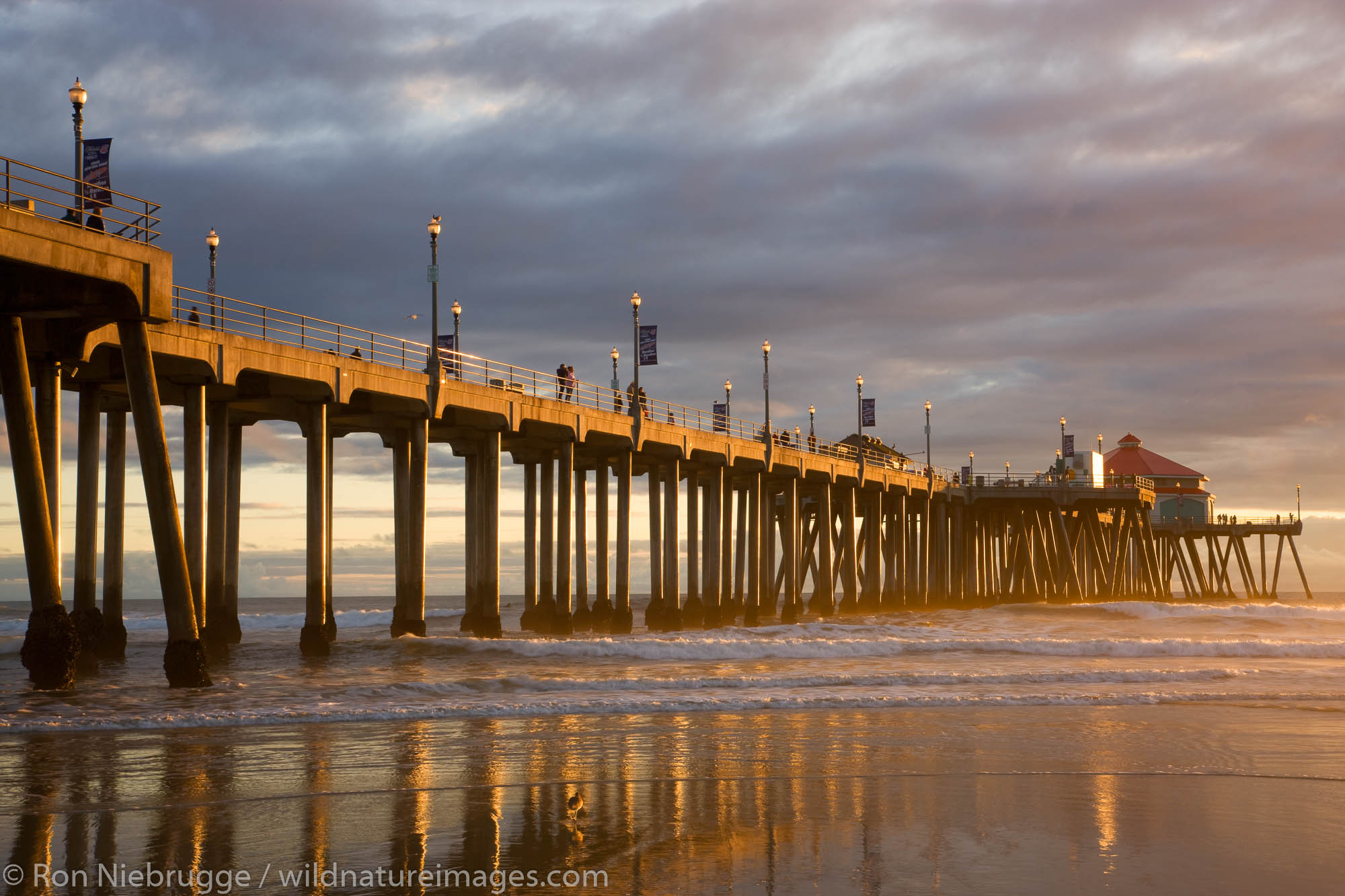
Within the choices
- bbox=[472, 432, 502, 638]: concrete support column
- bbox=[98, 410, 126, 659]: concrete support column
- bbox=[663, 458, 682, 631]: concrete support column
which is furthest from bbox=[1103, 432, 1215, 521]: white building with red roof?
bbox=[98, 410, 126, 659]: concrete support column

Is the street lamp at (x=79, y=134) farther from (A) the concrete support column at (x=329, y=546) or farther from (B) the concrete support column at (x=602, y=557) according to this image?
(B) the concrete support column at (x=602, y=557)

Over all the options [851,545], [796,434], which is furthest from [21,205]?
[851,545]

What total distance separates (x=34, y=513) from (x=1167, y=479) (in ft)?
368

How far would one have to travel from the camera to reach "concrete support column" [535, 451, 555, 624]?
140ft

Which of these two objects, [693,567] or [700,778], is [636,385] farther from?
[700,778]

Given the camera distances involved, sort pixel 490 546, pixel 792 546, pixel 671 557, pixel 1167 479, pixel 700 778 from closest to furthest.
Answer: pixel 700 778 → pixel 490 546 → pixel 671 557 → pixel 792 546 → pixel 1167 479

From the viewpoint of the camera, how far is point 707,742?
15.5m

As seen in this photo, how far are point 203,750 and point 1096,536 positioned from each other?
8062 centimetres

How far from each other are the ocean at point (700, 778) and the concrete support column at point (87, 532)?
1602 millimetres

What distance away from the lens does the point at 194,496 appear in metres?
26.9

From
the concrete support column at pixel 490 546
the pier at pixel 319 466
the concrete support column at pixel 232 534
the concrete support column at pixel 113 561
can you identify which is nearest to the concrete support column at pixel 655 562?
the pier at pixel 319 466

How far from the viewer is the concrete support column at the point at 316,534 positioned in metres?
30.9

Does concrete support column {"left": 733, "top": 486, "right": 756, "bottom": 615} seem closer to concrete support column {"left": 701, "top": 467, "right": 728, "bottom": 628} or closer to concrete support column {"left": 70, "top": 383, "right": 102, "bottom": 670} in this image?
concrete support column {"left": 701, "top": 467, "right": 728, "bottom": 628}

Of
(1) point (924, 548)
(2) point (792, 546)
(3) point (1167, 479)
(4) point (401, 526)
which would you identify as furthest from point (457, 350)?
(3) point (1167, 479)
